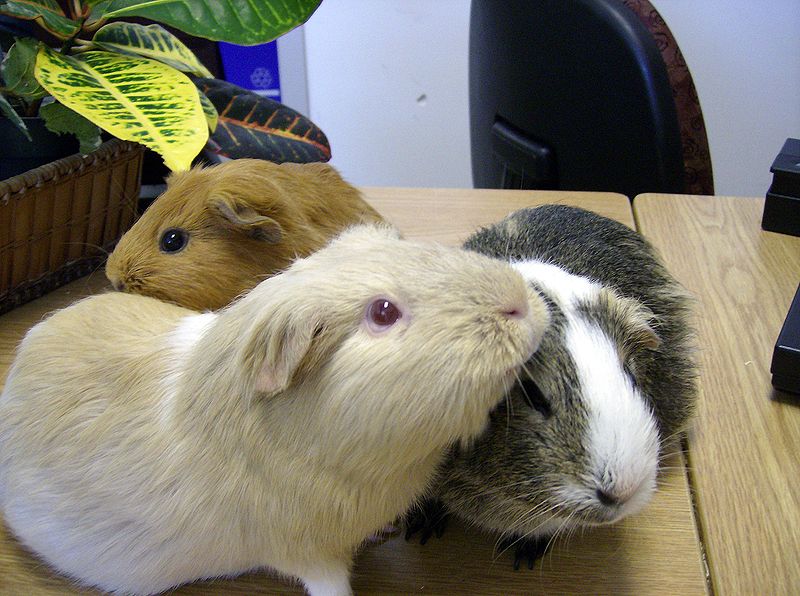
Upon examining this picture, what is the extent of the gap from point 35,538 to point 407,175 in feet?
6.49

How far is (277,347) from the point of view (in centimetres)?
55

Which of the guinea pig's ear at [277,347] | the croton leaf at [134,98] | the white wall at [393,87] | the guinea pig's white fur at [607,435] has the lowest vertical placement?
the white wall at [393,87]

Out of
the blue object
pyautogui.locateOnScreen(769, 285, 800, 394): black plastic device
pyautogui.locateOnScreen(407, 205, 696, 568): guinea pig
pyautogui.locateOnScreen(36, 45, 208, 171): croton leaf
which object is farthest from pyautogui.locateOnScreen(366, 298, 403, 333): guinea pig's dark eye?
the blue object

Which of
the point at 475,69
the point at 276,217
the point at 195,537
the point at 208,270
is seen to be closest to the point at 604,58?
the point at 475,69

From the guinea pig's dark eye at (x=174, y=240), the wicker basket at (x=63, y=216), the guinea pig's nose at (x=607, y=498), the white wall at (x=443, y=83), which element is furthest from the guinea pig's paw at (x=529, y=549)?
the white wall at (x=443, y=83)

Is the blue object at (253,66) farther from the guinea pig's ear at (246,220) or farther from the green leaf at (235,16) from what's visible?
the guinea pig's ear at (246,220)

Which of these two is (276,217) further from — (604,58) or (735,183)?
(735,183)

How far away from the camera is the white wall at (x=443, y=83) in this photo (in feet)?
6.98

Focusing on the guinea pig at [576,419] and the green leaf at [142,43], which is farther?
the green leaf at [142,43]

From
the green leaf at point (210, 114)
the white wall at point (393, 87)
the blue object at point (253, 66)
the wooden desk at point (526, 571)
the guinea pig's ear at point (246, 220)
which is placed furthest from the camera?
the white wall at point (393, 87)

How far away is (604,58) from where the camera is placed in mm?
1386

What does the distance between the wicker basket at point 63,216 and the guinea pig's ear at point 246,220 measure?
0.31 meters

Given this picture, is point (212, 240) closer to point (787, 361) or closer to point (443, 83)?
point (787, 361)

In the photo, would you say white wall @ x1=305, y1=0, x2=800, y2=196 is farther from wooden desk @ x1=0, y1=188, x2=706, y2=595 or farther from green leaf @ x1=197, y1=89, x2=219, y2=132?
wooden desk @ x1=0, y1=188, x2=706, y2=595
